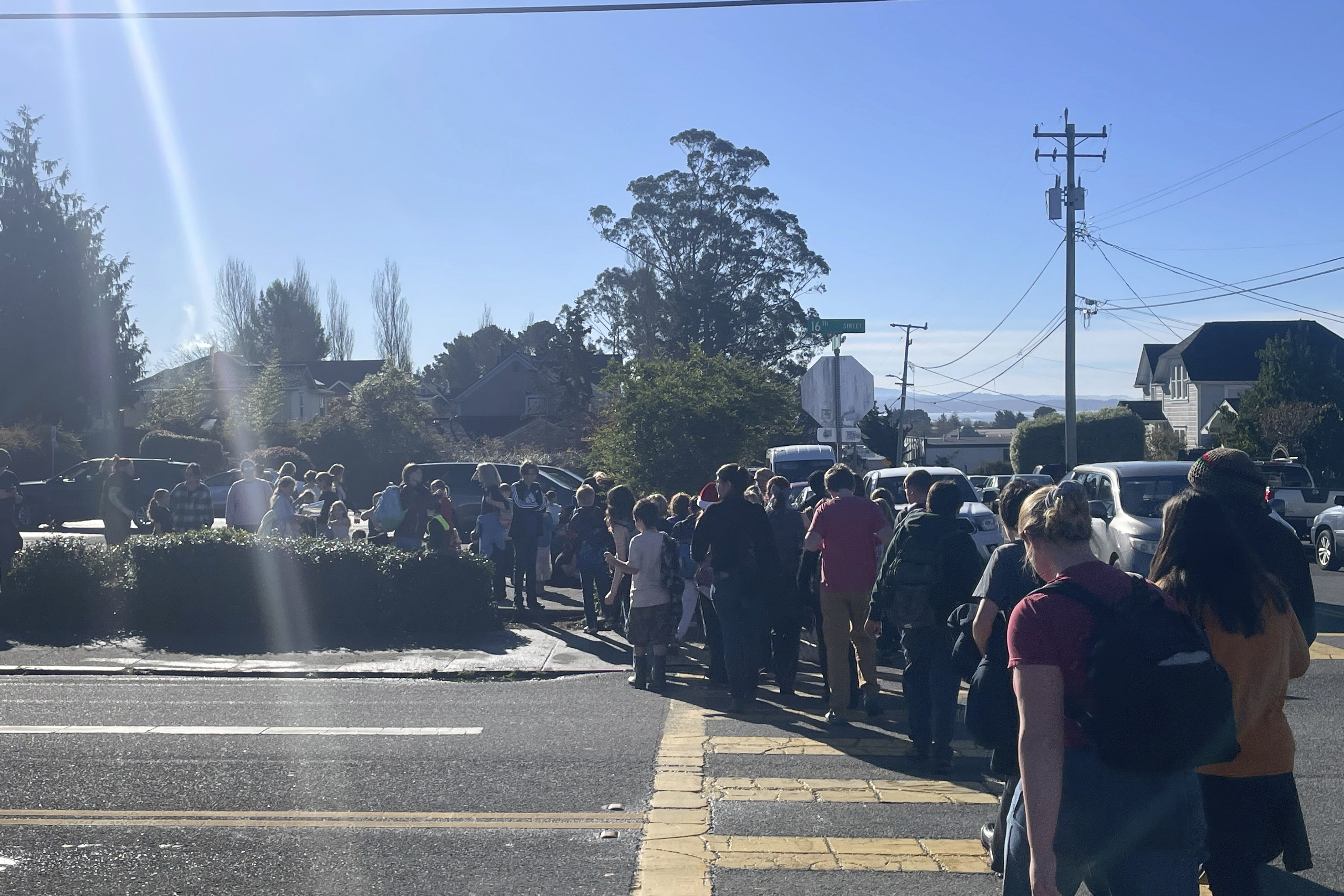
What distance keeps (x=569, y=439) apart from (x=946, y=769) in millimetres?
41635

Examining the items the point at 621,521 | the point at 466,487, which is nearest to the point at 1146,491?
the point at 621,521

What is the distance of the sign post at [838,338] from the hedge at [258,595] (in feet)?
22.4

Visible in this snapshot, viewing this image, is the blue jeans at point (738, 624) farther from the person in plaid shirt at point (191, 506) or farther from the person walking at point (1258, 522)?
the person in plaid shirt at point (191, 506)

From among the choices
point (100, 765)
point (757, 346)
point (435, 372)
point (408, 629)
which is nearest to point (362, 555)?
point (408, 629)

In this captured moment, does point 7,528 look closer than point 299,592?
No

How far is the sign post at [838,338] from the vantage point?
1738cm

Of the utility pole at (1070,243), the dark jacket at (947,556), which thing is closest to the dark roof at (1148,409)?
the utility pole at (1070,243)

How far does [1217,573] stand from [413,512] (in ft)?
36.4

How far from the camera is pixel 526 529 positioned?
45.5 ft

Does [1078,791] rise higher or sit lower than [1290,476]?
lower

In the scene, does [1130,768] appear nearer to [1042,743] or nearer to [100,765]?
[1042,743]

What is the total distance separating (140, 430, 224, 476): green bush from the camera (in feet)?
136

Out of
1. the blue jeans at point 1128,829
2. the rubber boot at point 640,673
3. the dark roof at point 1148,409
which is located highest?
the dark roof at point 1148,409

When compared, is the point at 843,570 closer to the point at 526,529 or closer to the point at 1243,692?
the point at 1243,692
